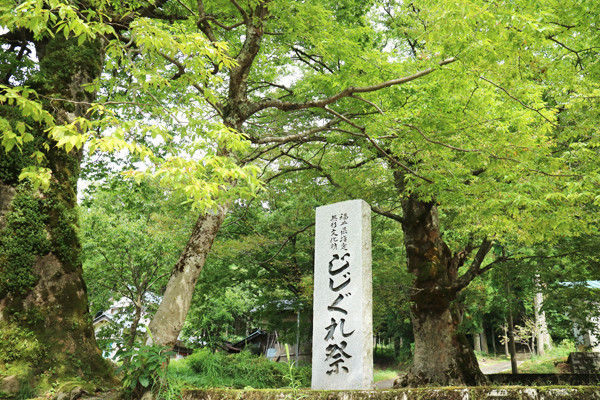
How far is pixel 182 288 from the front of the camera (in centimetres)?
587

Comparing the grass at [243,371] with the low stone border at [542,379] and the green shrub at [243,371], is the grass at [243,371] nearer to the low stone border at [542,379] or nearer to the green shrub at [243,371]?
the green shrub at [243,371]

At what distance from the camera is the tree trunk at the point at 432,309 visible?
9875 mm

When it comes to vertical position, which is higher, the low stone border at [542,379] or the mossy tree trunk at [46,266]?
the mossy tree trunk at [46,266]

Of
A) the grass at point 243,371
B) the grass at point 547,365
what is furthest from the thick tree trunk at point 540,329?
the grass at point 243,371

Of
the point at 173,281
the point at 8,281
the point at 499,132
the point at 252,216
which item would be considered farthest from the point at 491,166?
the point at 252,216

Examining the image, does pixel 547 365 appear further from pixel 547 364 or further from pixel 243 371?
pixel 243 371

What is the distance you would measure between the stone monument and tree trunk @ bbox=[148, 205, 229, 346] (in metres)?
1.73

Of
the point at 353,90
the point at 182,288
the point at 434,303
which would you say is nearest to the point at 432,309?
the point at 434,303

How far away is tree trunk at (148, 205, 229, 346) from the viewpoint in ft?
Result: 18.3

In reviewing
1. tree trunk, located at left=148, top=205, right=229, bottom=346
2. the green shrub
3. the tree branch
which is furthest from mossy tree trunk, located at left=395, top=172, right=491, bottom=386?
tree trunk, located at left=148, top=205, right=229, bottom=346

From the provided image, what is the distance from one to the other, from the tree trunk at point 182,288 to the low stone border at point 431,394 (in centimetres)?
118

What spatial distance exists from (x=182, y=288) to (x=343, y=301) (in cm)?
240

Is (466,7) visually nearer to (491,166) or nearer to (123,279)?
(491,166)

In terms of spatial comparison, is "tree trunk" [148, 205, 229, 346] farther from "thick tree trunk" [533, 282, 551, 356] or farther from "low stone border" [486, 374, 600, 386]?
"thick tree trunk" [533, 282, 551, 356]
